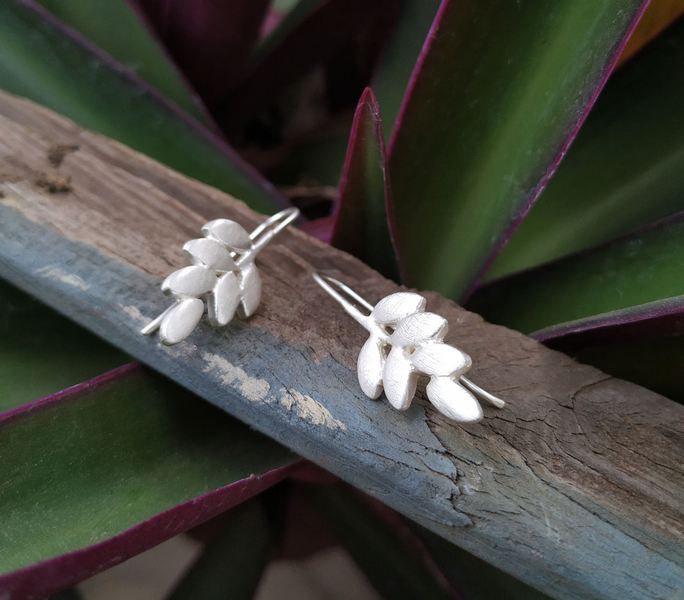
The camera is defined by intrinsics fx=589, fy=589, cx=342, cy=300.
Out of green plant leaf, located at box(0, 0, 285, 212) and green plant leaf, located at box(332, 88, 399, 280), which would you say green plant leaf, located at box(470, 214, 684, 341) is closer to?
green plant leaf, located at box(332, 88, 399, 280)

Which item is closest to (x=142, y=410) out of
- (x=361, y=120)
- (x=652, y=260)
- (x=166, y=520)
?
(x=166, y=520)

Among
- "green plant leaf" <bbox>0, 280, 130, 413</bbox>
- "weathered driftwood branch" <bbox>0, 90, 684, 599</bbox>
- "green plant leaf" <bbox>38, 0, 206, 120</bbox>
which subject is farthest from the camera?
"green plant leaf" <bbox>38, 0, 206, 120</bbox>

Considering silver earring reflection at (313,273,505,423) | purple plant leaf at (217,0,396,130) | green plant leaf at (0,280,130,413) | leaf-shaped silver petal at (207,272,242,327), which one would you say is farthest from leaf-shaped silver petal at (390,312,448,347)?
purple plant leaf at (217,0,396,130)

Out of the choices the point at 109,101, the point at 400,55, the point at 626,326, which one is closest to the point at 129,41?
the point at 109,101

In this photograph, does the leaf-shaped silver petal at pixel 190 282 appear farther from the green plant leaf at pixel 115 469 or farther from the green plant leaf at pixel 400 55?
the green plant leaf at pixel 400 55

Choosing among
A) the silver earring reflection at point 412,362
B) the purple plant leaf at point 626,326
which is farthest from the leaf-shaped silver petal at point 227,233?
the purple plant leaf at point 626,326

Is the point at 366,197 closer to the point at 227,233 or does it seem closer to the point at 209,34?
the point at 227,233
